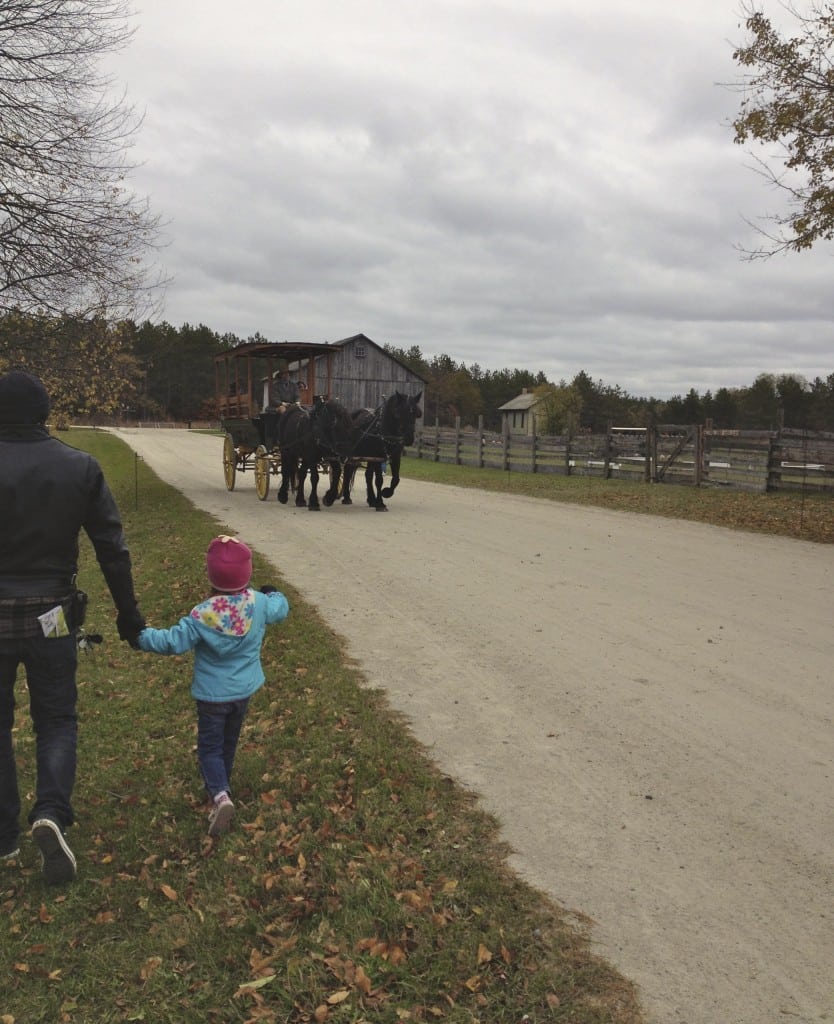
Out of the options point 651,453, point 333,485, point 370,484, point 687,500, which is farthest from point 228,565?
point 651,453

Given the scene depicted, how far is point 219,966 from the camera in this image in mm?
3422

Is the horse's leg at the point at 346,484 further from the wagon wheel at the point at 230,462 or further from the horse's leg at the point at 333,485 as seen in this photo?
the wagon wheel at the point at 230,462

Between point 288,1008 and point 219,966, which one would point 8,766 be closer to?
point 219,966

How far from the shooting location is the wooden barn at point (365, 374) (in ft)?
166

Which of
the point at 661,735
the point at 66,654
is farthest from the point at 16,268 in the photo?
the point at 661,735

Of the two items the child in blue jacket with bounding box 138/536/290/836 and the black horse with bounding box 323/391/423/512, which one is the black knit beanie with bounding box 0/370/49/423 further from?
the black horse with bounding box 323/391/423/512

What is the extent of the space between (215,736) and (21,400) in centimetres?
196

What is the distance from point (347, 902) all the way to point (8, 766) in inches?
73.6

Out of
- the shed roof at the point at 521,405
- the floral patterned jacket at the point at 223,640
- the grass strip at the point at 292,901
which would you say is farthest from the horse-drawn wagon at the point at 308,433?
the shed roof at the point at 521,405

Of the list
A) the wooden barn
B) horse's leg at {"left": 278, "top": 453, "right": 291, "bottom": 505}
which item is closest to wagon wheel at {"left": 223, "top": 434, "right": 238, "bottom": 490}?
horse's leg at {"left": 278, "top": 453, "right": 291, "bottom": 505}

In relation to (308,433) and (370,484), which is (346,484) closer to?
(370,484)

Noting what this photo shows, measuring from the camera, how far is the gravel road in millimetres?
3365

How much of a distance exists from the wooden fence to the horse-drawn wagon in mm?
9543

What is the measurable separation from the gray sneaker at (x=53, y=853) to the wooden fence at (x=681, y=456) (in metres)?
19.7
